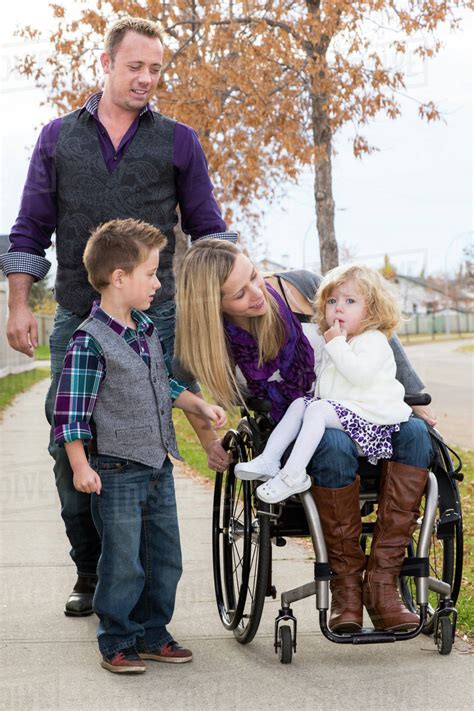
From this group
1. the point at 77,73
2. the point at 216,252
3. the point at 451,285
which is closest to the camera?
the point at 216,252

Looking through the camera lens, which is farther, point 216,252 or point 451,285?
point 451,285

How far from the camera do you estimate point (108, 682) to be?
11.4 ft

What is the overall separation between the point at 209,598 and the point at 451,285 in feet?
347

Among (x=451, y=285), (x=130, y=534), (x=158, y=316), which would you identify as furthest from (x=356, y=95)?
(x=451, y=285)

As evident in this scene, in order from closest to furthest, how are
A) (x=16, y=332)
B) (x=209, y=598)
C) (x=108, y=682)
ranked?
(x=108, y=682) < (x=16, y=332) < (x=209, y=598)

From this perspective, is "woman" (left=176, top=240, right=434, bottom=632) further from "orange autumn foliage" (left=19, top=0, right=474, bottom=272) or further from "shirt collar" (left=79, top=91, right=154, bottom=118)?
"orange autumn foliage" (left=19, top=0, right=474, bottom=272)

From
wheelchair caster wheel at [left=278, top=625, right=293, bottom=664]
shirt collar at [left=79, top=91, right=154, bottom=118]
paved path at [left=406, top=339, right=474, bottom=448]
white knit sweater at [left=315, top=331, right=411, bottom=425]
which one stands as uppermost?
shirt collar at [left=79, top=91, right=154, bottom=118]

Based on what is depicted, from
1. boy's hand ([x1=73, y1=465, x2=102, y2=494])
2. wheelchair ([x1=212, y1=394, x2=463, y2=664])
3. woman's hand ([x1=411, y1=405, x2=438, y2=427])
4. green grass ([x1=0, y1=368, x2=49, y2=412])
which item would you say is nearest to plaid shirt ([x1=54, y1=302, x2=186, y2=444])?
boy's hand ([x1=73, y1=465, x2=102, y2=494])

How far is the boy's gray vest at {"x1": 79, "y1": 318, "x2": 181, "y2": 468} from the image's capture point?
142 inches

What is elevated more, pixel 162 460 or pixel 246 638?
pixel 162 460

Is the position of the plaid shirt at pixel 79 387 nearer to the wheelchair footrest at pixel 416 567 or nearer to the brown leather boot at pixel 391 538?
the brown leather boot at pixel 391 538

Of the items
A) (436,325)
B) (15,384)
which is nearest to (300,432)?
(15,384)

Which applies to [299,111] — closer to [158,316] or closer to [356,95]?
[356,95]

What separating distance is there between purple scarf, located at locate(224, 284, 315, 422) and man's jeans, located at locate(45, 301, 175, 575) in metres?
0.37
